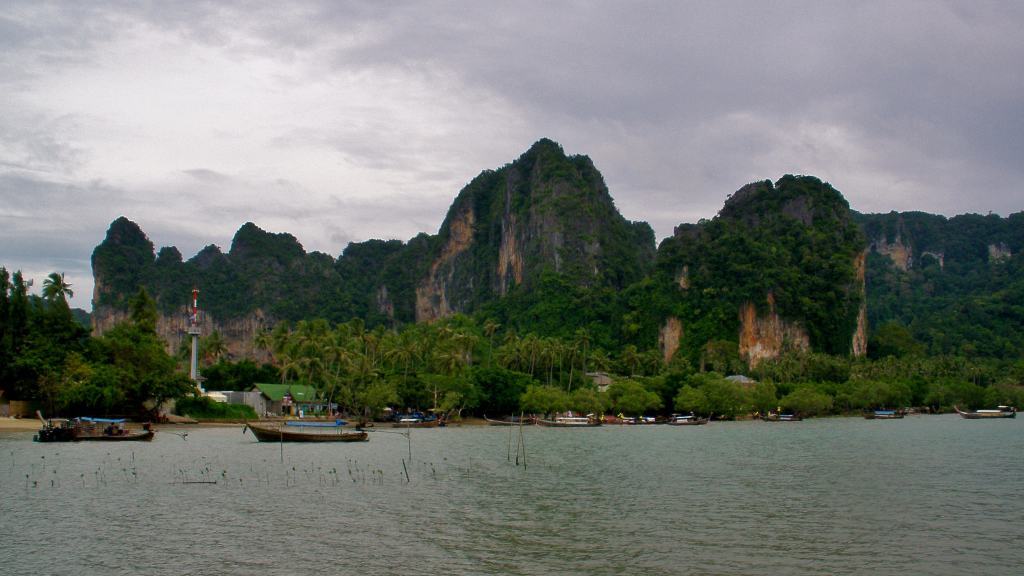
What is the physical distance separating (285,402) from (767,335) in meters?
66.5

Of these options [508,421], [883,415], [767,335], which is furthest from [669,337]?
[508,421]

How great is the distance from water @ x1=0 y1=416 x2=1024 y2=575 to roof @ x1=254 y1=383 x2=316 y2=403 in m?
36.2

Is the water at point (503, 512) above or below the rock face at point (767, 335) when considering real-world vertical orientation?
below

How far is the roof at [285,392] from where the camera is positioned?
82.0 m

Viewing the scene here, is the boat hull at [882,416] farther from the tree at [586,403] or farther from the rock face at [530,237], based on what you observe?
the rock face at [530,237]

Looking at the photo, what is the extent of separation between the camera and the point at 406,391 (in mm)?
80000

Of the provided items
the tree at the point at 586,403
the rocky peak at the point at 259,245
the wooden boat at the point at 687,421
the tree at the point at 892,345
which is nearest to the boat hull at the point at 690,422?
the wooden boat at the point at 687,421

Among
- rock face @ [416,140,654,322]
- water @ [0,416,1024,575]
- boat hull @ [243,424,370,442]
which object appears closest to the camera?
water @ [0,416,1024,575]

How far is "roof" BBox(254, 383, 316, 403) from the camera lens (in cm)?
8200

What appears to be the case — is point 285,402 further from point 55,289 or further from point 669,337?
point 669,337

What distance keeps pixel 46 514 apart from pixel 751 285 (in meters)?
106

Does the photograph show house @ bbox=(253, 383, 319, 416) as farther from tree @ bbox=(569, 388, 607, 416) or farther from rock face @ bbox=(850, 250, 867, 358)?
rock face @ bbox=(850, 250, 867, 358)

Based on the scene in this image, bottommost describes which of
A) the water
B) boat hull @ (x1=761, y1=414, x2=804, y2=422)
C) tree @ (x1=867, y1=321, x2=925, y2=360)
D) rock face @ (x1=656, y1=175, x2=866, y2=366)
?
the water

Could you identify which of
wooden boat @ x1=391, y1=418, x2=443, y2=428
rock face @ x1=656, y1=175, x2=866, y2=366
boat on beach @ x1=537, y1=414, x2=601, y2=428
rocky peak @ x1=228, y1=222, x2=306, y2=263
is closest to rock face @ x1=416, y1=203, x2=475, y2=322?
rocky peak @ x1=228, y1=222, x2=306, y2=263
